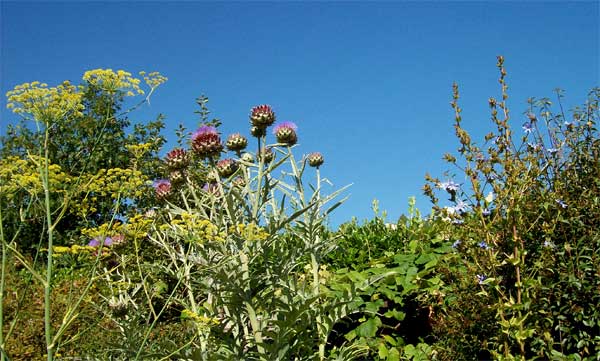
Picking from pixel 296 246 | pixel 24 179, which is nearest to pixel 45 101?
pixel 24 179

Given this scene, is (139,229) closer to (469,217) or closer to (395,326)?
(469,217)

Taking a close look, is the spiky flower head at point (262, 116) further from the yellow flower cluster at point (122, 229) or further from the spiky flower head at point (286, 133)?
the yellow flower cluster at point (122, 229)

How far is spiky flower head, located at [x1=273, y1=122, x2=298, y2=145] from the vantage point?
3.87m

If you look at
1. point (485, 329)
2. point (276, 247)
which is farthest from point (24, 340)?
point (485, 329)

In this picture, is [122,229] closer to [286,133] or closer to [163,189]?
[163,189]

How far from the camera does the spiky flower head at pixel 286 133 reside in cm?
387

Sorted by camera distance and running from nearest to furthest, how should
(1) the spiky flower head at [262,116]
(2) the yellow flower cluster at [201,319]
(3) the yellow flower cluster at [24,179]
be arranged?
(2) the yellow flower cluster at [201,319] → (3) the yellow flower cluster at [24,179] → (1) the spiky flower head at [262,116]

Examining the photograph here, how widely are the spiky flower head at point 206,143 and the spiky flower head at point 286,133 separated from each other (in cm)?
51

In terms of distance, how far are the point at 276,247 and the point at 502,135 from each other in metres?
1.42

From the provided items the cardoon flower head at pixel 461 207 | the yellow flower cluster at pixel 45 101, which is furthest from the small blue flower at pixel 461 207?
the yellow flower cluster at pixel 45 101

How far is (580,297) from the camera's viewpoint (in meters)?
3.14

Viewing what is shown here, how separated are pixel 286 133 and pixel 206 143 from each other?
24.3 inches

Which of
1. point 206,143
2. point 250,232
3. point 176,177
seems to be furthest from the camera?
point 176,177

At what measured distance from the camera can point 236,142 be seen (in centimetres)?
367
